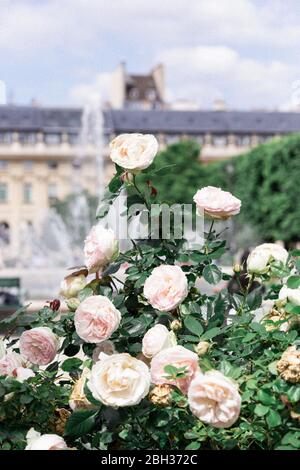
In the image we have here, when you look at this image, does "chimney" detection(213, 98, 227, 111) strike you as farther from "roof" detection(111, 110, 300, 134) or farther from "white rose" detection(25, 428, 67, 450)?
"white rose" detection(25, 428, 67, 450)

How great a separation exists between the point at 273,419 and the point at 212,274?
57 centimetres

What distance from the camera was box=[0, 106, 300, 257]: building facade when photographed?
71625 millimetres

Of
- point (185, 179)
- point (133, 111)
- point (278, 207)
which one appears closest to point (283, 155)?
point (278, 207)

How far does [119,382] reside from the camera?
6.38ft

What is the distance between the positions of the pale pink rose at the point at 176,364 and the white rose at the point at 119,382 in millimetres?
70

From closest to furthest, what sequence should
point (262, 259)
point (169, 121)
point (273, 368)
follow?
point (273, 368)
point (262, 259)
point (169, 121)

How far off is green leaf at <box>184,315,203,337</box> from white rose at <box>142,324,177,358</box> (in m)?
0.05

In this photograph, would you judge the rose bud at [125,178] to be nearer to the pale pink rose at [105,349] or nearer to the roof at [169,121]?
the pale pink rose at [105,349]

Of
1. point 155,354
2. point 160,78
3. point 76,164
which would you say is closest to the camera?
point 155,354

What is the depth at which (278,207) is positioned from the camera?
104ft

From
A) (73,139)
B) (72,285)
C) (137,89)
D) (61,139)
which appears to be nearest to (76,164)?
(73,139)

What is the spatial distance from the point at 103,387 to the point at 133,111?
7078 centimetres

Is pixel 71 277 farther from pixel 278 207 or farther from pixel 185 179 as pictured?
pixel 185 179

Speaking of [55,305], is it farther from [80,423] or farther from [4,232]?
[4,232]
